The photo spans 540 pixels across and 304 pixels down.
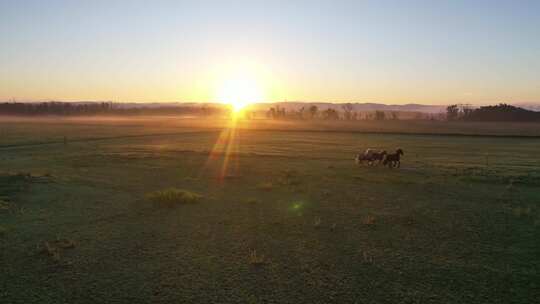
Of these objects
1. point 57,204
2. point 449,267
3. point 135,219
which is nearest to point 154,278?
point 135,219

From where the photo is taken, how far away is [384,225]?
11.7 m

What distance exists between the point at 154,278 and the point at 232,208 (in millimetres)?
6069

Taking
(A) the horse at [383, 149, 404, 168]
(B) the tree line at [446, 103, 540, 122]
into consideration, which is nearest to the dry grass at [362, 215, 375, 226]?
(A) the horse at [383, 149, 404, 168]

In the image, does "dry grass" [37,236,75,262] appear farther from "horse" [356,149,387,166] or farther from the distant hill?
the distant hill

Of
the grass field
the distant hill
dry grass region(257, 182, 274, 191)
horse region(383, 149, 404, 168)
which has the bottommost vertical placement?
the grass field

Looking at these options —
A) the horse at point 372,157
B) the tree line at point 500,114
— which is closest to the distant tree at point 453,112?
the tree line at point 500,114

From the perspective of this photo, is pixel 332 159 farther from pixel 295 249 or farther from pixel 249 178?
pixel 295 249

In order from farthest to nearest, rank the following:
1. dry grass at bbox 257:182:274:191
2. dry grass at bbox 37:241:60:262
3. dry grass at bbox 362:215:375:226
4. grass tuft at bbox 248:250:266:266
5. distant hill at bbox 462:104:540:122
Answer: distant hill at bbox 462:104:540:122
dry grass at bbox 257:182:274:191
dry grass at bbox 362:215:375:226
dry grass at bbox 37:241:60:262
grass tuft at bbox 248:250:266:266

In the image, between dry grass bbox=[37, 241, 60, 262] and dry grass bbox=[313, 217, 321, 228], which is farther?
dry grass bbox=[313, 217, 321, 228]

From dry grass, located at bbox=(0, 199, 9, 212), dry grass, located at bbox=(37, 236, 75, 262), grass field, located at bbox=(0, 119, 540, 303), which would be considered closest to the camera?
grass field, located at bbox=(0, 119, 540, 303)

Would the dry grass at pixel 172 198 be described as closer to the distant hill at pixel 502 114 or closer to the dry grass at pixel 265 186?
the dry grass at pixel 265 186

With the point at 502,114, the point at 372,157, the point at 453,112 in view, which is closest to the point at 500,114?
the point at 502,114

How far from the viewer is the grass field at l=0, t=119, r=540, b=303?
24.3 feet

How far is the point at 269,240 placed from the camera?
10.3 m
